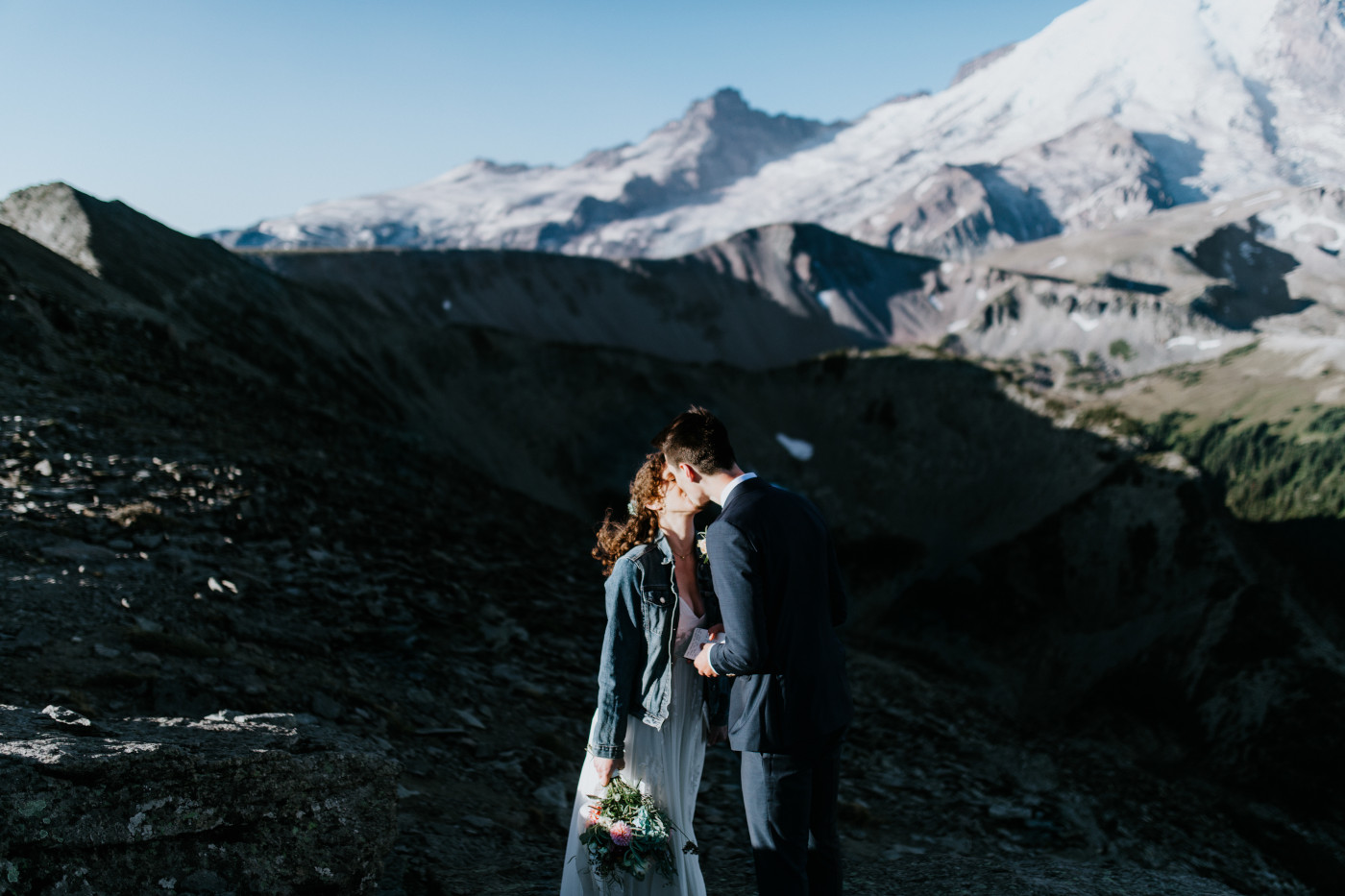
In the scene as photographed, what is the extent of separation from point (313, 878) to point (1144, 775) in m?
18.2

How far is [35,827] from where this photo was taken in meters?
3.25

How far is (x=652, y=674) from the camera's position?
170 inches

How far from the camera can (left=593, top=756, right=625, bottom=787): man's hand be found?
4.28m

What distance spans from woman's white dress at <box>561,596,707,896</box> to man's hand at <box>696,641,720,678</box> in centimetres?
14

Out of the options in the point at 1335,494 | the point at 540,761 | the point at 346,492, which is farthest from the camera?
the point at 1335,494

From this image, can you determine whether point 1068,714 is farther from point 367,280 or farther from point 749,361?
point 749,361

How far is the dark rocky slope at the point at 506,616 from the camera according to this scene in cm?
730

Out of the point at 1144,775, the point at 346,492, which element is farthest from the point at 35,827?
the point at 1144,775

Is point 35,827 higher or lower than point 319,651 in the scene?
higher

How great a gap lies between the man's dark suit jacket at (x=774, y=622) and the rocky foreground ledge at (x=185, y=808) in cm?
216

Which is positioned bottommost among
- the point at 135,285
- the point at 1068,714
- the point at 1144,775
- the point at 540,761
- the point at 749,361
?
the point at 1068,714

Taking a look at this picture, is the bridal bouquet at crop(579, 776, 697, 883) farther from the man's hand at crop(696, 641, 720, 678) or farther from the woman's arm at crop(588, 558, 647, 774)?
the man's hand at crop(696, 641, 720, 678)

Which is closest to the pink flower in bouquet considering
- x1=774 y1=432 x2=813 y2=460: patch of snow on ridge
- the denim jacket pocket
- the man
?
the man

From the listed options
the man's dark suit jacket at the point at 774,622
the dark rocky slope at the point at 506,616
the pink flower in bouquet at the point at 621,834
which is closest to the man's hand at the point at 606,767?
the pink flower in bouquet at the point at 621,834
